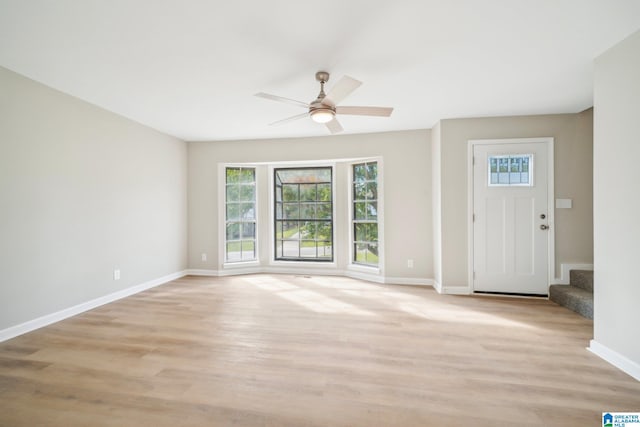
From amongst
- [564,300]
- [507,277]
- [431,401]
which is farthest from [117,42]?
[564,300]

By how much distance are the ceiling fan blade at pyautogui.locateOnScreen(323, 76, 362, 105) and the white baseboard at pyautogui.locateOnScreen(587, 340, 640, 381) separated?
2.87 meters

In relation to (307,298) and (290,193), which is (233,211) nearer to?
(290,193)

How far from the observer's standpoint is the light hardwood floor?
5.38 ft

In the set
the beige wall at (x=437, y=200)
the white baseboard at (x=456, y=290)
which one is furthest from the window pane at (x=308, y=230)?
the white baseboard at (x=456, y=290)

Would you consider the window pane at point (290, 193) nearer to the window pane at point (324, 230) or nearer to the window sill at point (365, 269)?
the window pane at point (324, 230)

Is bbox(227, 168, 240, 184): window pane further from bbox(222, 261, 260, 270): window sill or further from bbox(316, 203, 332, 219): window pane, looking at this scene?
bbox(316, 203, 332, 219): window pane

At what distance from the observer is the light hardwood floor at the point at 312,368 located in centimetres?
164

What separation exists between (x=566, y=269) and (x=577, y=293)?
1.59ft

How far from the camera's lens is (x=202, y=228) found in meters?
5.10

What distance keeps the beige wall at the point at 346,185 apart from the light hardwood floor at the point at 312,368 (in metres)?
1.20

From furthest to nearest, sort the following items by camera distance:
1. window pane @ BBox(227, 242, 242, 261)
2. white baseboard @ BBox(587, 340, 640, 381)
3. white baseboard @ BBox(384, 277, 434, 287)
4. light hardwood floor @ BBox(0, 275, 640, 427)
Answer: window pane @ BBox(227, 242, 242, 261), white baseboard @ BBox(384, 277, 434, 287), white baseboard @ BBox(587, 340, 640, 381), light hardwood floor @ BBox(0, 275, 640, 427)

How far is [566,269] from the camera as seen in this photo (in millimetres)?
3705

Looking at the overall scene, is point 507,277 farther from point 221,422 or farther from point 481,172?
point 221,422

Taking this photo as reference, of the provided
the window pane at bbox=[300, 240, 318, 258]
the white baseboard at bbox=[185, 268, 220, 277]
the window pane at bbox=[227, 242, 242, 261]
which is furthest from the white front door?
the white baseboard at bbox=[185, 268, 220, 277]
